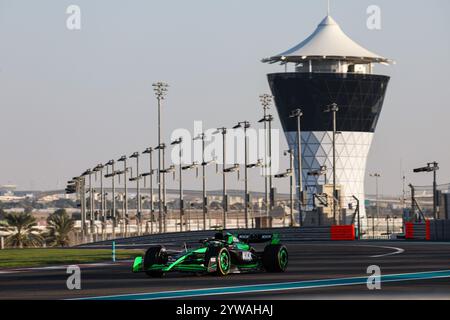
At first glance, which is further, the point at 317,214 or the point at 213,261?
the point at 317,214

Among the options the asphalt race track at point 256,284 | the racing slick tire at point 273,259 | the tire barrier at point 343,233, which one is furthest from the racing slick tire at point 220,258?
the tire barrier at point 343,233

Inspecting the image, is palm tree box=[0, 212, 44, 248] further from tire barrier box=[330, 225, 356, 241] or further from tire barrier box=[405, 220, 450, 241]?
tire barrier box=[405, 220, 450, 241]

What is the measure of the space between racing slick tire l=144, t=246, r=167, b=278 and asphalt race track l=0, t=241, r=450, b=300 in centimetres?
25

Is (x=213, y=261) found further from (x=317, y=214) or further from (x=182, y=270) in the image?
(x=317, y=214)

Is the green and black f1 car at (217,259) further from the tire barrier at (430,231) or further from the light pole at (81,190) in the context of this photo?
the light pole at (81,190)

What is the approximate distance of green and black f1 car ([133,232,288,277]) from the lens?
28938mm

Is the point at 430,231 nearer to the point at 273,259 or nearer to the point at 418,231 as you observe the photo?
the point at 418,231

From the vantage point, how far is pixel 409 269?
1237 inches

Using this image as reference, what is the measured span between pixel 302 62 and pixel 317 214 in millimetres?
109143

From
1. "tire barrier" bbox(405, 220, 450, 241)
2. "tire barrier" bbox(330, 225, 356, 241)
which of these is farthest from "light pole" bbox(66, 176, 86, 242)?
"tire barrier" bbox(405, 220, 450, 241)

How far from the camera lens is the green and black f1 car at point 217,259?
28.9 meters

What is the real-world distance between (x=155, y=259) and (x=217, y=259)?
154cm

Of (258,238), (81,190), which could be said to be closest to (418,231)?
(258,238)
